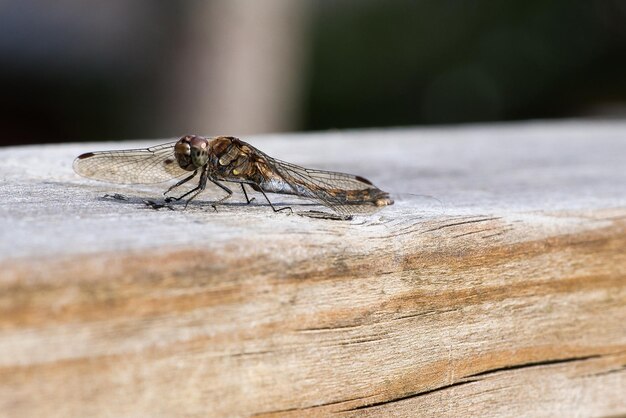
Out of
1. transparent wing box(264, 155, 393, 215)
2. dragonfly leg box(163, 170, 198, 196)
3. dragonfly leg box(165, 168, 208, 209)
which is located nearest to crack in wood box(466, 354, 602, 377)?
transparent wing box(264, 155, 393, 215)

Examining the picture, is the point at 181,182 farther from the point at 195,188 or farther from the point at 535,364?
the point at 535,364

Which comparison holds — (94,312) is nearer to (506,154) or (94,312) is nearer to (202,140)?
(202,140)

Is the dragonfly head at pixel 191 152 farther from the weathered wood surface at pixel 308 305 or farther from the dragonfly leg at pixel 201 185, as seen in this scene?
the weathered wood surface at pixel 308 305

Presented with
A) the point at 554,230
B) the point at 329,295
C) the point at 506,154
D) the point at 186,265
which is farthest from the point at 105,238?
the point at 506,154

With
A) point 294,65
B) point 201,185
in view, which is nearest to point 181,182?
point 201,185

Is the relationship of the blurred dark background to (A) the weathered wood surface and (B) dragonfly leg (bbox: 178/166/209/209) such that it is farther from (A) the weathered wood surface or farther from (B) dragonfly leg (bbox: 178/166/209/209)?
(A) the weathered wood surface

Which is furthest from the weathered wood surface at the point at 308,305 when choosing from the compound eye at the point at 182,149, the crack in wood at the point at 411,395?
the compound eye at the point at 182,149
